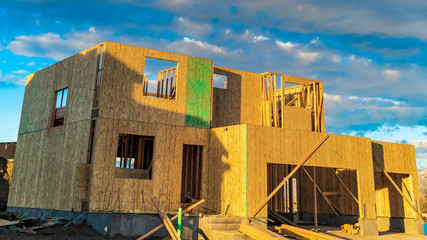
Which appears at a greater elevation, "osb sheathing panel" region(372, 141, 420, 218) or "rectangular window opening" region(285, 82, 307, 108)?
"rectangular window opening" region(285, 82, 307, 108)

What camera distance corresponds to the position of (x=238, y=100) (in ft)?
70.5

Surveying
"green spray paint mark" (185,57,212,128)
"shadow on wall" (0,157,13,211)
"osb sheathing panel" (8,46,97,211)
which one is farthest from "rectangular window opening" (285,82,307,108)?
"shadow on wall" (0,157,13,211)

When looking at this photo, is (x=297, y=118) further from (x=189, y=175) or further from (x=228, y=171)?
(x=189, y=175)

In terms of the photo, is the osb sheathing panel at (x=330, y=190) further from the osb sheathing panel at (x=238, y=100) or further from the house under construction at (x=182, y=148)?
the osb sheathing panel at (x=238, y=100)

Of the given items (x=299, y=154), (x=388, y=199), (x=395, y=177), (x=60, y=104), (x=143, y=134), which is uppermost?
(x=60, y=104)

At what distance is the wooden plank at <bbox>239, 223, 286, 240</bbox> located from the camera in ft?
41.8

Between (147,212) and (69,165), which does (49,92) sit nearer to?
(69,165)

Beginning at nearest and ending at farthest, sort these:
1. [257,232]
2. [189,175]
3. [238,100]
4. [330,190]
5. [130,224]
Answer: [257,232], [130,224], [189,175], [238,100], [330,190]

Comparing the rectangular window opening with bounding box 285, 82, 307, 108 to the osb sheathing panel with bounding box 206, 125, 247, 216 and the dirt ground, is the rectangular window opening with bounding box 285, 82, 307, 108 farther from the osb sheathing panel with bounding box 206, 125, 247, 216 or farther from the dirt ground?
the dirt ground

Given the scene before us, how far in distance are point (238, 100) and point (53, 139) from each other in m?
10.0

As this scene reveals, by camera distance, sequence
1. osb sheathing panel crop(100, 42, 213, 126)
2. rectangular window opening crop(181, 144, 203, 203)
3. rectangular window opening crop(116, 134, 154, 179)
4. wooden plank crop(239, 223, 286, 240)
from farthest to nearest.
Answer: rectangular window opening crop(181, 144, 203, 203)
rectangular window opening crop(116, 134, 154, 179)
osb sheathing panel crop(100, 42, 213, 126)
wooden plank crop(239, 223, 286, 240)

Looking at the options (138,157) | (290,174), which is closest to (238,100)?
(290,174)

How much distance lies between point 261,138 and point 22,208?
13108mm

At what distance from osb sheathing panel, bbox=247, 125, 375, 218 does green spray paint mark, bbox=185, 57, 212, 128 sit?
3.31 meters
